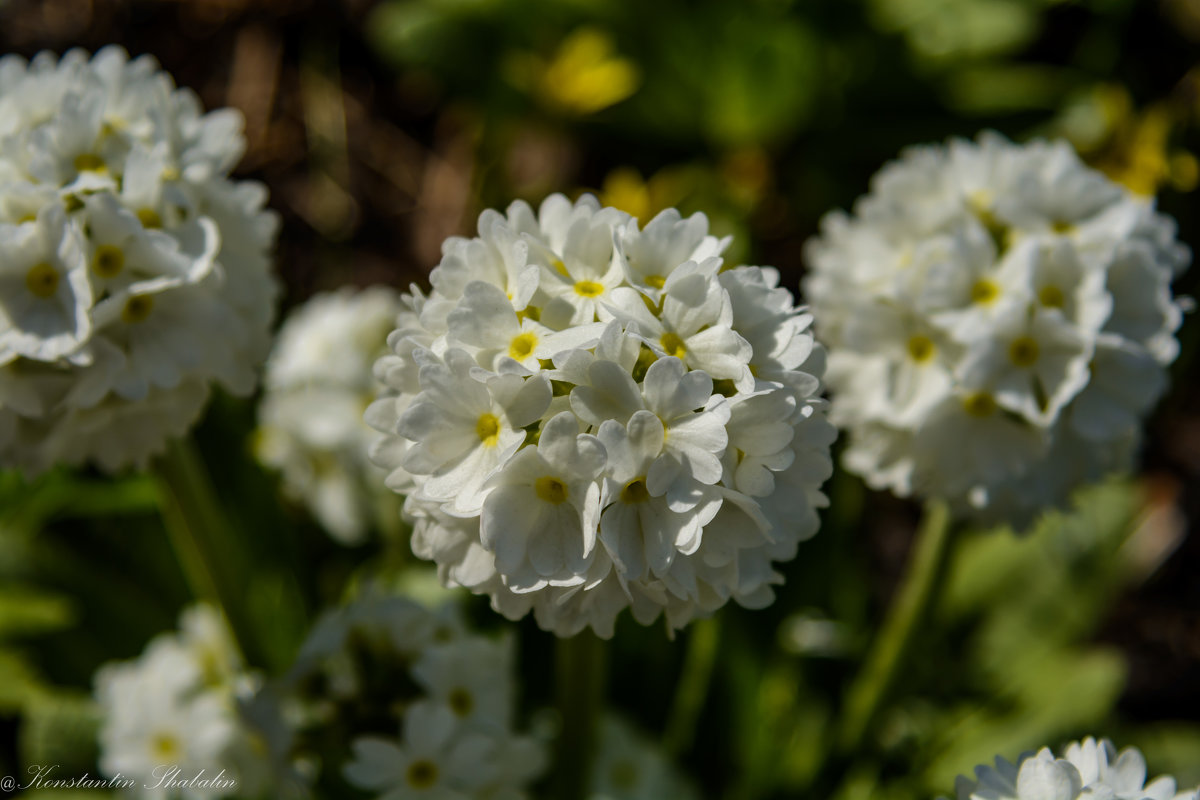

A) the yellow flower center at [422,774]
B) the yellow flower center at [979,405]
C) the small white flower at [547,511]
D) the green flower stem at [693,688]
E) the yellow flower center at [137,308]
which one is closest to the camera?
the small white flower at [547,511]

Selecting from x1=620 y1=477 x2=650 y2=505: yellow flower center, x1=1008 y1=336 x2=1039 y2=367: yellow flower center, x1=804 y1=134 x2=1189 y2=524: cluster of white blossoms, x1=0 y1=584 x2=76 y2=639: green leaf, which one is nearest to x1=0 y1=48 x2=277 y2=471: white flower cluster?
x1=620 y1=477 x2=650 y2=505: yellow flower center

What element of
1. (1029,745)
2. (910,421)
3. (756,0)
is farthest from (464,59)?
(1029,745)

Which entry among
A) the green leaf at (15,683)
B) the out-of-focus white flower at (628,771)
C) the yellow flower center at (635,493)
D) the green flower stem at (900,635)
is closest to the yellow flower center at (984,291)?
the green flower stem at (900,635)

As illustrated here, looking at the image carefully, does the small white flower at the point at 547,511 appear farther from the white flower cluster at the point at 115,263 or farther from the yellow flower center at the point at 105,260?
the yellow flower center at the point at 105,260

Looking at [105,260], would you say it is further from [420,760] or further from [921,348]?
[921,348]

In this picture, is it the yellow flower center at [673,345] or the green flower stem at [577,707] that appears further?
the green flower stem at [577,707]

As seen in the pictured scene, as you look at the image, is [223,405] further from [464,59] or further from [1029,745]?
[1029,745]

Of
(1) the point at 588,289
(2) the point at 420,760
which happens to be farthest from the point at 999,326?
(2) the point at 420,760
